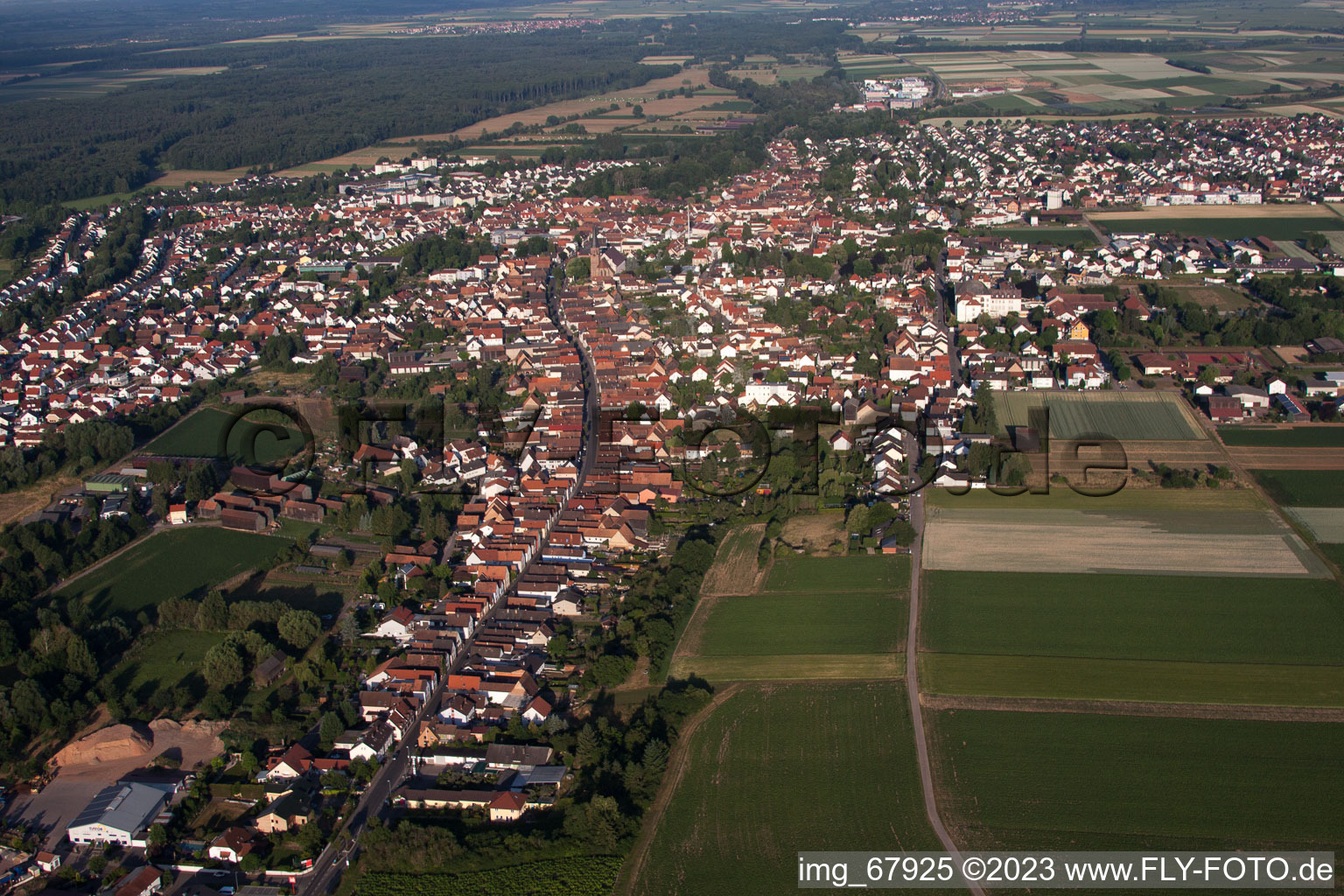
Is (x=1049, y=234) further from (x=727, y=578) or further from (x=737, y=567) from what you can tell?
(x=727, y=578)

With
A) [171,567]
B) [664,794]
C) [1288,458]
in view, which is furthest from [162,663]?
[1288,458]

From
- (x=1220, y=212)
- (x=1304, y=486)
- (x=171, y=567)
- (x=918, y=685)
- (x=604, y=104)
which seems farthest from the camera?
(x=604, y=104)

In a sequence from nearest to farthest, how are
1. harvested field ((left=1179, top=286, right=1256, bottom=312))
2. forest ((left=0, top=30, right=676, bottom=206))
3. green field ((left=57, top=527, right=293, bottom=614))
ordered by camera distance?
green field ((left=57, top=527, right=293, bottom=614))
harvested field ((left=1179, top=286, right=1256, bottom=312))
forest ((left=0, top=30, right=676, bottom=206))

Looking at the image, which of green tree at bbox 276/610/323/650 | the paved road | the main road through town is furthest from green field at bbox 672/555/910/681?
green tree at bbox 276/610/323/650

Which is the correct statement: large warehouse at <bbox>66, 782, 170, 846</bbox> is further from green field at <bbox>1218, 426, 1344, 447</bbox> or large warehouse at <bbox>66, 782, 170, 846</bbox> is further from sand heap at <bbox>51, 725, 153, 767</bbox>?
green field at <bbox>1218, 426, 1344, 447</bbox>

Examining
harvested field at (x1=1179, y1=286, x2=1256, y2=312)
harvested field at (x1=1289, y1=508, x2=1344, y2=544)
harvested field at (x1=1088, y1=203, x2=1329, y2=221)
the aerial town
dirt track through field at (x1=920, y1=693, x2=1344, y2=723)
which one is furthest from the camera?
harvested field at (x1=1088, y1=203, x2=1329, y2=221)

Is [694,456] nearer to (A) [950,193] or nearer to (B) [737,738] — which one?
(B) [737,738]
